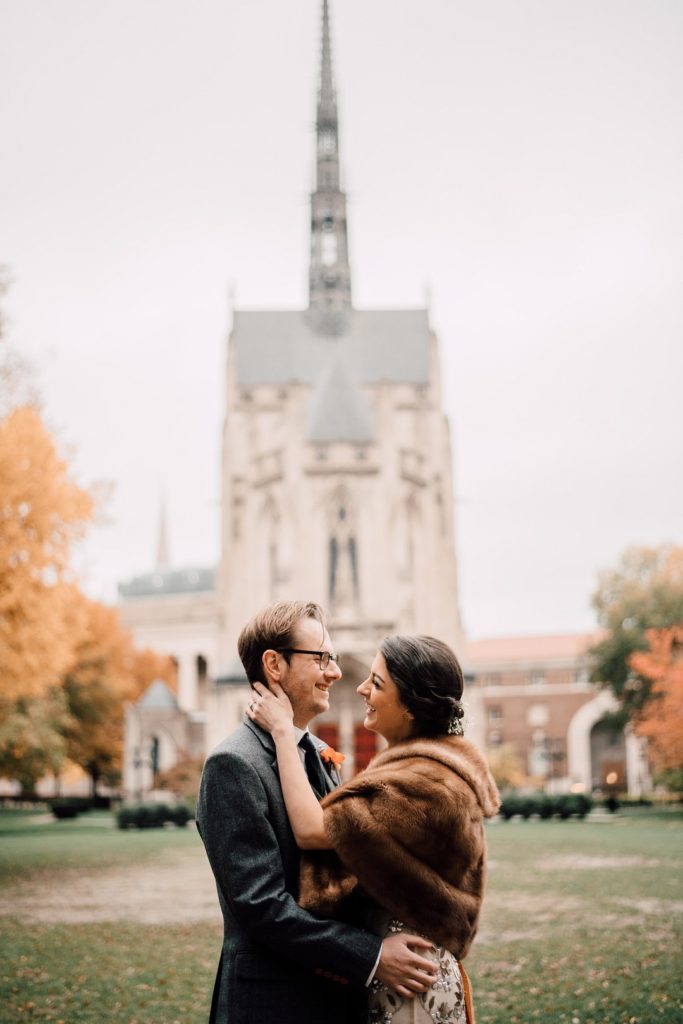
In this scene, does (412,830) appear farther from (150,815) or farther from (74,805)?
(74,805)

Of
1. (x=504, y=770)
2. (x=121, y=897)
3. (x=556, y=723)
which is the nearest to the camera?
(x=121, y=897)

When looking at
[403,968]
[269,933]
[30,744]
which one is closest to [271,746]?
[269,933]

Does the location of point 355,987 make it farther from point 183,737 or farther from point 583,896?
point 183,737

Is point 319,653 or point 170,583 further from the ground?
point 170,583

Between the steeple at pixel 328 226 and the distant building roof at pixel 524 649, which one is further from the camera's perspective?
the distant building roof at pixel 524 649

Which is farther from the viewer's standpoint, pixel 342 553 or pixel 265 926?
pixel 342 553

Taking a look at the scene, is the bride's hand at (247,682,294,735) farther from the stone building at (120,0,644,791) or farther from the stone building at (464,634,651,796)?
the stone building at (464,634,651,796)

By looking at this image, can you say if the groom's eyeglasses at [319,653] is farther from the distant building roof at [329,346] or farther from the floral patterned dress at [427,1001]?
the distant building roof at [329,346]

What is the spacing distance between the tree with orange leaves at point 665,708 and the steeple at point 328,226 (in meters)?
22.2

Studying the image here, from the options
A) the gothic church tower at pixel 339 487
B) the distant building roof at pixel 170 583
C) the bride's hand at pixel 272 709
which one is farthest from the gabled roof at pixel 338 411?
the distant building roof at pixel 170 583

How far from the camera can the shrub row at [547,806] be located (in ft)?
116

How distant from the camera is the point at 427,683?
3.32 m

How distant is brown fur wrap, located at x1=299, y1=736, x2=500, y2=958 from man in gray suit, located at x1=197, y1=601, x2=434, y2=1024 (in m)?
0.09

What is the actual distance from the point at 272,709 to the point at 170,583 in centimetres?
9875
